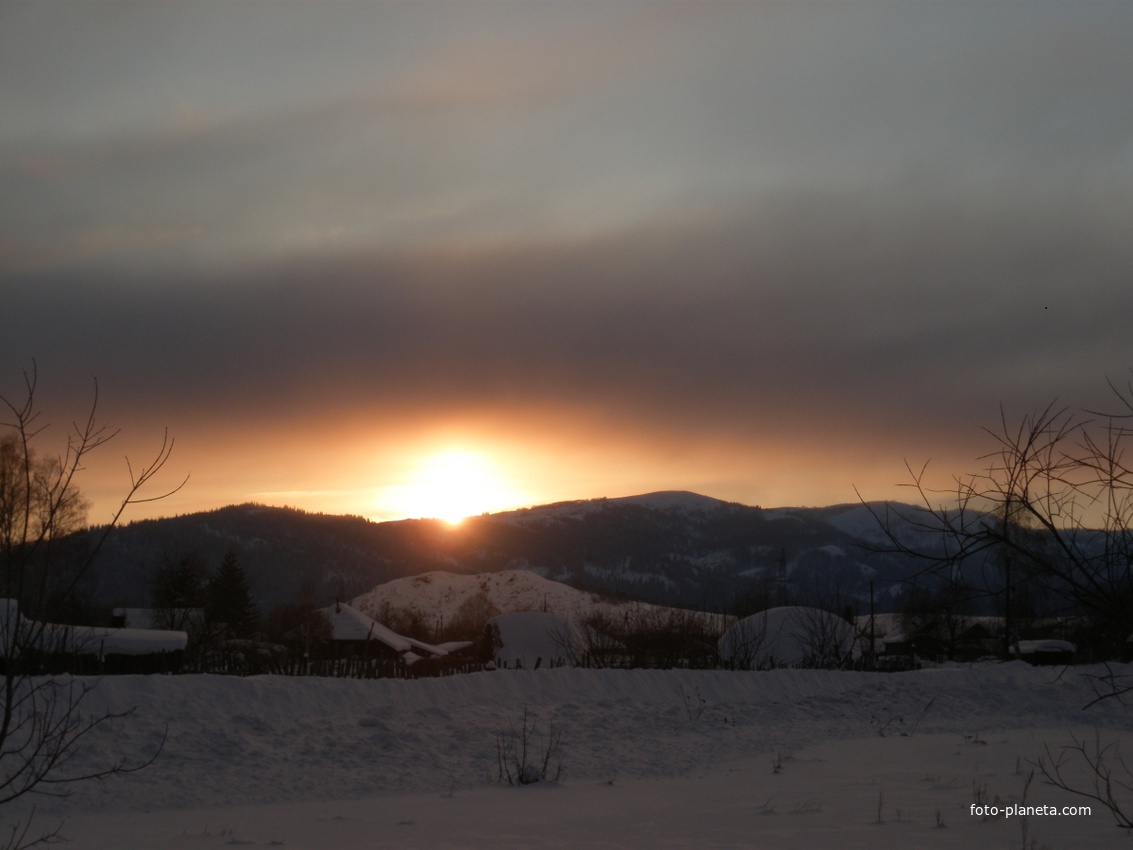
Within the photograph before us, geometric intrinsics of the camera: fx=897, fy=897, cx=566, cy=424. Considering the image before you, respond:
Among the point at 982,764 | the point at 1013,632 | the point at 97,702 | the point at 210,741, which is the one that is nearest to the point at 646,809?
the point at 982,764

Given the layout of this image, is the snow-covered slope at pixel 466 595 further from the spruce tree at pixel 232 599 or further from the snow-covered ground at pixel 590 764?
the snow-covered ground at pixel 590 764

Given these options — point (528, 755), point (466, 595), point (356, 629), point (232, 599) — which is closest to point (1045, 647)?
point (528, 755)

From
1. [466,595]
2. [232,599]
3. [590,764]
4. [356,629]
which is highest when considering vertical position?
[232,599]

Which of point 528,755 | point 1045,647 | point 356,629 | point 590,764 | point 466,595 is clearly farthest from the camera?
point 466,595

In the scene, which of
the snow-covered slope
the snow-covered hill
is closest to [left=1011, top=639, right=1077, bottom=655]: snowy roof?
the snow-covered hill

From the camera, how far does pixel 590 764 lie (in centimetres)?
1575

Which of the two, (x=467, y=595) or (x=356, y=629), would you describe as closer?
(x=356, y=629)

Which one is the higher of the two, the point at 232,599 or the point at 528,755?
the point at 232,599

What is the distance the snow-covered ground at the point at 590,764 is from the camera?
9914 millimetres

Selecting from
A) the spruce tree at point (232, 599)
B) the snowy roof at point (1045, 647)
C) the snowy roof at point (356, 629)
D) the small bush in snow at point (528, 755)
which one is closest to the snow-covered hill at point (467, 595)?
the spruce tree at point (232, 599)

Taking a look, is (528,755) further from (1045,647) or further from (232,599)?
(232,599)

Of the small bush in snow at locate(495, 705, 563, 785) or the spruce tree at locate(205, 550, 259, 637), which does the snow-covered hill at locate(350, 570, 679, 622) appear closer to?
the spruce tree at locate(205, 550, 259, 637)

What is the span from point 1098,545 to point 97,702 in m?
15.2

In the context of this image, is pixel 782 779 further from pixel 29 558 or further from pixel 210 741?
pixel 29 558
